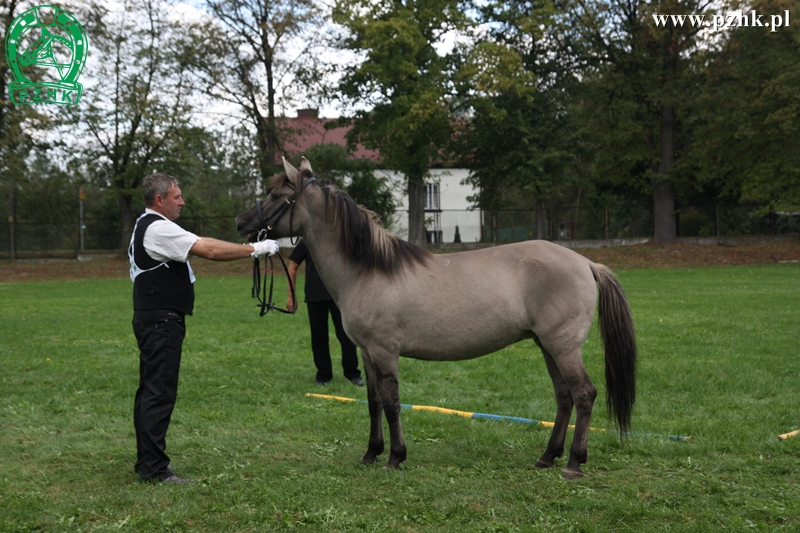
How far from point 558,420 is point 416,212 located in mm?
29009

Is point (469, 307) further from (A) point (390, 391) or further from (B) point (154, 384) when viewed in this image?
(B) point (154, 384)

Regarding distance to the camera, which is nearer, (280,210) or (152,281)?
(152,281)

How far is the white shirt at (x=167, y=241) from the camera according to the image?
513 cm

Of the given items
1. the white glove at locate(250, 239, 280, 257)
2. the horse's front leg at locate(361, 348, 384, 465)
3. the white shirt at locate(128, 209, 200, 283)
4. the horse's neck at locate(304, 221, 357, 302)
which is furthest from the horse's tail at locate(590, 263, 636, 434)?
the white shirt at locate(128, 209, 200, 283)

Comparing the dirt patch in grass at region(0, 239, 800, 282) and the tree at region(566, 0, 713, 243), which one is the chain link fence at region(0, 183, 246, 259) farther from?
the tree at region(566, 0, 713, 243)

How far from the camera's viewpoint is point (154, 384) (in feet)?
17.3

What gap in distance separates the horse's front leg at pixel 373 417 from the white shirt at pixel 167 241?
161 centimetres

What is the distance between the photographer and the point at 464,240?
138 feet

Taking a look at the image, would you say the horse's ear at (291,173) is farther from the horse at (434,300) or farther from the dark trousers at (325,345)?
the dark trousers at (325,345)

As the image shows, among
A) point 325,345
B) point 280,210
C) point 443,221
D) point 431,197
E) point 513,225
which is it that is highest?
point 431,197

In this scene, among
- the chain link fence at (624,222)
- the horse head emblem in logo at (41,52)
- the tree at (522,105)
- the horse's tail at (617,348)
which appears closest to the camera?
the horse's tail at (617,348)

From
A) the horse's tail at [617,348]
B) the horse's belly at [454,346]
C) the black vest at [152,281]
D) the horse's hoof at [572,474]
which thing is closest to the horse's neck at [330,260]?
the horse's belly at [454,346]

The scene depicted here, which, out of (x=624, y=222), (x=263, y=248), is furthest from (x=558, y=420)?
(x=624, y=222)

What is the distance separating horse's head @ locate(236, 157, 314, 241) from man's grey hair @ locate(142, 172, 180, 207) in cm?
59
